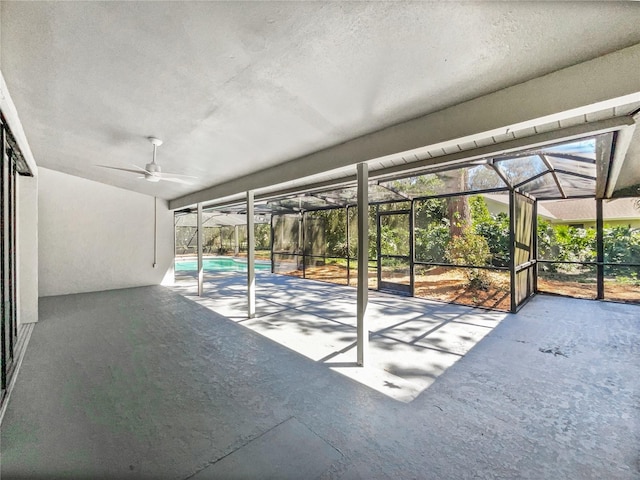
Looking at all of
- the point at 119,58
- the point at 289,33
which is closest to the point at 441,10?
the point at 289,33

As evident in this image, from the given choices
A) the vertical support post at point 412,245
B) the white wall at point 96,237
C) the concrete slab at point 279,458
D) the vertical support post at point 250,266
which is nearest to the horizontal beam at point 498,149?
the vertical support post at point 250,266

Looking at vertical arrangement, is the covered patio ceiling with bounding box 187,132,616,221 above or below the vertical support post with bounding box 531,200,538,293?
above

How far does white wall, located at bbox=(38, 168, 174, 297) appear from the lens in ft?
22.9

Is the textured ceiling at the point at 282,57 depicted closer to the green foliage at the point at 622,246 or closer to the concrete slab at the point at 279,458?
the concrete slab at the point at 279,458

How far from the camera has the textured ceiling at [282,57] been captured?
1442mm

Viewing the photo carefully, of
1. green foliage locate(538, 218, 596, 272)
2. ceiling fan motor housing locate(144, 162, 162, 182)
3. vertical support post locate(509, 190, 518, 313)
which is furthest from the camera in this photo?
green foliage locate(538, 218, 596, 272)

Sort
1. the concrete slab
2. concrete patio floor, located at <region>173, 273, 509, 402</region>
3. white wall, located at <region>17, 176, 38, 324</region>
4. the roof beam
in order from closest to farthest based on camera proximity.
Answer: the concrete slab < concrete patio floor, located at <region>173, 273, 509, 402</region> < the roof beam < white wall, located at <region>17, 176, 38, 324</region>

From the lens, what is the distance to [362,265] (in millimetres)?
3342

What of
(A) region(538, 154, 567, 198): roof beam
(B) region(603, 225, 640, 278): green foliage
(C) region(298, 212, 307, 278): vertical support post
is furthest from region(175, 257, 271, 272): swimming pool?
(B) region(603, 225, 640, 278): green foliage

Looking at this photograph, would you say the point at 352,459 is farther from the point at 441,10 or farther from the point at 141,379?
the point at 441,10

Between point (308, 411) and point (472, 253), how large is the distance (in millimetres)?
7054

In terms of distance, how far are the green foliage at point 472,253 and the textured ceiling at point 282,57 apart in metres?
6.21

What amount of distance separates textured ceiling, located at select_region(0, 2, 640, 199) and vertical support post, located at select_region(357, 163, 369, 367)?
537 millimetres

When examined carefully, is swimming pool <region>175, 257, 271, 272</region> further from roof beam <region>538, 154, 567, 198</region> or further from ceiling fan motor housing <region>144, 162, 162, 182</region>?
roof beam <region>538, 154, 567, 198</region>
